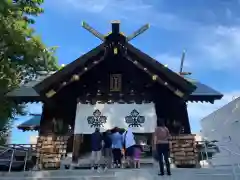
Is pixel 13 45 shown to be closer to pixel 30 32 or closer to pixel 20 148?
pixel 30 32

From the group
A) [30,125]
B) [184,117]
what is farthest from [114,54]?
[30,125]

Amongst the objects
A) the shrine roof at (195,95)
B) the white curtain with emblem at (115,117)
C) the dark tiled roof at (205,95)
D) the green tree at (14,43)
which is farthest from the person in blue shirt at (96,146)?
the green tree at (14,43)

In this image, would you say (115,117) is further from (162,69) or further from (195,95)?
(195,95)

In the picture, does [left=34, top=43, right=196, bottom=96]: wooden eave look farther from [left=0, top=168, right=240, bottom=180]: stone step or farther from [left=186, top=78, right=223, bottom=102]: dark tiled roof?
[left=0, top=168, right=240, bottom=180]: stone step

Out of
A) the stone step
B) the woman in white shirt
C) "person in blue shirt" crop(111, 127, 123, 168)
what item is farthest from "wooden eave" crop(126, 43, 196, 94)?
the stone step

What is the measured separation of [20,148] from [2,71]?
17.5ft

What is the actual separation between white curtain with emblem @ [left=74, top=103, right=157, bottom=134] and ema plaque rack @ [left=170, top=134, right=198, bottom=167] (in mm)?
1115

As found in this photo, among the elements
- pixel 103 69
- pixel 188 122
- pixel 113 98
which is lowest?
pixel 188 122

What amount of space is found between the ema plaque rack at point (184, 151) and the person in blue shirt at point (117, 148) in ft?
7.40

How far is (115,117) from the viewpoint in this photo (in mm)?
12336

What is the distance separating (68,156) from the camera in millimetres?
12445

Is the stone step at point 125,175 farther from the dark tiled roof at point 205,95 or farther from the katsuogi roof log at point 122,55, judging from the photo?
the dark tiled roof at point 205,95

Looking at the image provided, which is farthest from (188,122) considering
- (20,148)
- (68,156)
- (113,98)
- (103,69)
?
(20,148)

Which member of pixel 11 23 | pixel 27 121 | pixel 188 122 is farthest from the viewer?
pixel 27 121
